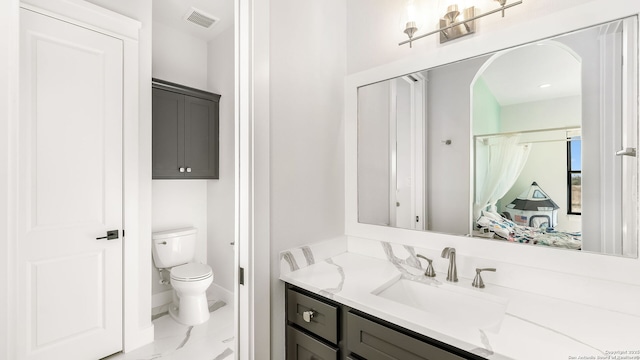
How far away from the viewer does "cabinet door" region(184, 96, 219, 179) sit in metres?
2.41

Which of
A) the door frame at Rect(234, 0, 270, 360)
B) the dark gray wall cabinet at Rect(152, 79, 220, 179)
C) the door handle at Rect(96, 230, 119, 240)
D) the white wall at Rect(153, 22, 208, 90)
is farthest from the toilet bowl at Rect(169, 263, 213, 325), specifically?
the white wall at Rect(153, 22, 208, 90)

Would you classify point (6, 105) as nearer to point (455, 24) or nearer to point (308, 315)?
point (308, 315)

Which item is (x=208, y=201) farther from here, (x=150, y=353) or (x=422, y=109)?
(x=422, y=109)

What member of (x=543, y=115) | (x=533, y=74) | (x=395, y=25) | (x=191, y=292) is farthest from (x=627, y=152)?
(x=191, y=292)

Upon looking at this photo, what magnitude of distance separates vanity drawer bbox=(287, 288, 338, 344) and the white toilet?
134cm

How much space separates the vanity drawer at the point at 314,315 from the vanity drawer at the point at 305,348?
3cm

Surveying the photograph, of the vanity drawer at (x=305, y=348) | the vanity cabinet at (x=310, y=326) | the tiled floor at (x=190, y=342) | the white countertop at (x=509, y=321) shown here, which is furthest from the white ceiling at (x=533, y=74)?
the tiled floor at (x=190, y=342)

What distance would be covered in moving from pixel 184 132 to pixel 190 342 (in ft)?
5.43

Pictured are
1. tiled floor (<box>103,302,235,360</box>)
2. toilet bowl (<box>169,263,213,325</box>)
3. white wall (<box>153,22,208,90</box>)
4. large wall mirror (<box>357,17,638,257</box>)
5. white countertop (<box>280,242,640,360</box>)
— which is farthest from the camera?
white wall (<box>153,22,208,90</box>)

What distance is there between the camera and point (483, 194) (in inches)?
45.3

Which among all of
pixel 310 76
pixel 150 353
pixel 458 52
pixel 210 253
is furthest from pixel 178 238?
pixel 458 52

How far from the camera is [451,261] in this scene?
1141 mm

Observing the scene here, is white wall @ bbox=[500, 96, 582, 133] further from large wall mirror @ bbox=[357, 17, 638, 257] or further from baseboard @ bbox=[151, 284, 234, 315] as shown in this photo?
baseboard @ bbox=[151, 284, 234, 315]

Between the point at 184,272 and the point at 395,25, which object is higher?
the point at 395,25
